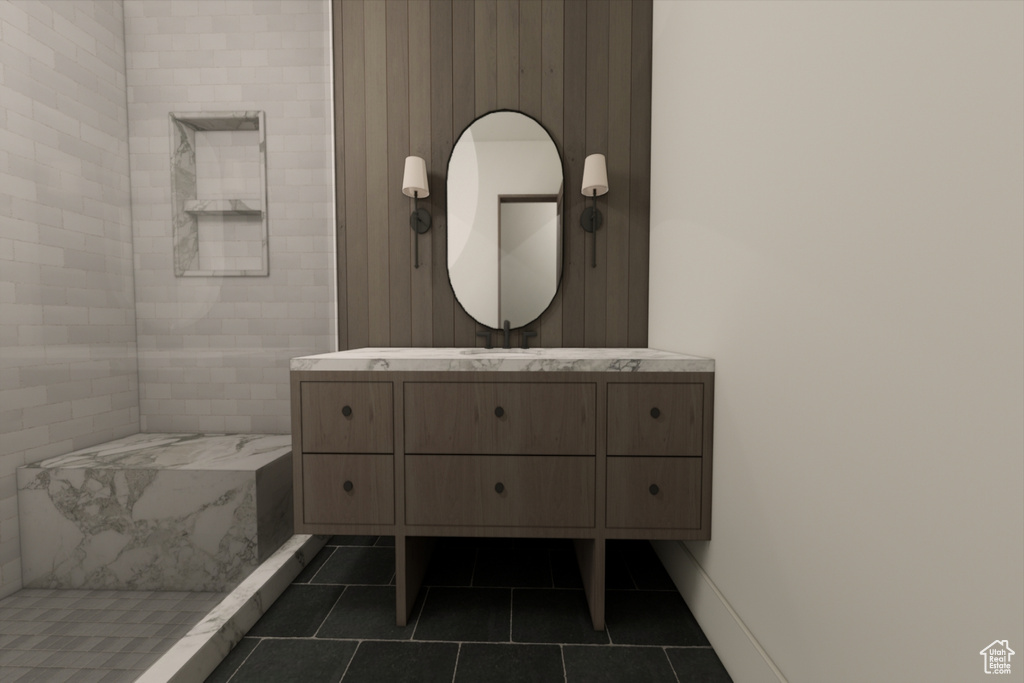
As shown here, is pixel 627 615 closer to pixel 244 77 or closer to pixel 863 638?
pixel 863 638

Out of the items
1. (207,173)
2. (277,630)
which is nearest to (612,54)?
(207,173)

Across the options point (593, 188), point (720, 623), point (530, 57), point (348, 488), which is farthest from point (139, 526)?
point (530, 57)

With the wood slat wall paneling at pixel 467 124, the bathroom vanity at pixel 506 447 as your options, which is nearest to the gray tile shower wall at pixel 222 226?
the wood slat wall paneling at pixel 467 124

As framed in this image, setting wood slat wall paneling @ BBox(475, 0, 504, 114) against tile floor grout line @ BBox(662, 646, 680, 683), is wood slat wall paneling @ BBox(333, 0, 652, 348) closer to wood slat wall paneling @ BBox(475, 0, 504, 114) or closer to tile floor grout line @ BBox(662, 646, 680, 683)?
wood slat wall paneling @ BBox(475, 0, 504, 114)

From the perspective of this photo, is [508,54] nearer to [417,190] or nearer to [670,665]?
[417,190]

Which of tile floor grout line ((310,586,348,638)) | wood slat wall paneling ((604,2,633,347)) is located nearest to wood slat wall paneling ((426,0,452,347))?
wood slat wall paneling ((604,2,633,347))

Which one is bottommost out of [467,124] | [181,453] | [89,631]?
[89,631]

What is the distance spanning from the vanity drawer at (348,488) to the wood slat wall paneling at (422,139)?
724mm

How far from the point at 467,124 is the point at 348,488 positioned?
163 cm

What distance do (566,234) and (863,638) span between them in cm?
160

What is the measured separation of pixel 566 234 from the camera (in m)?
1.89

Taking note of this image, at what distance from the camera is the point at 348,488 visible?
134 cm

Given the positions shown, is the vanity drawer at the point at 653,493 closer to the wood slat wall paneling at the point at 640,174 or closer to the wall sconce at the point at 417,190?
the wood slat wall paneling at the point at 640,174

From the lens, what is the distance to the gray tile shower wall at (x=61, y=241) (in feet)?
5.22
